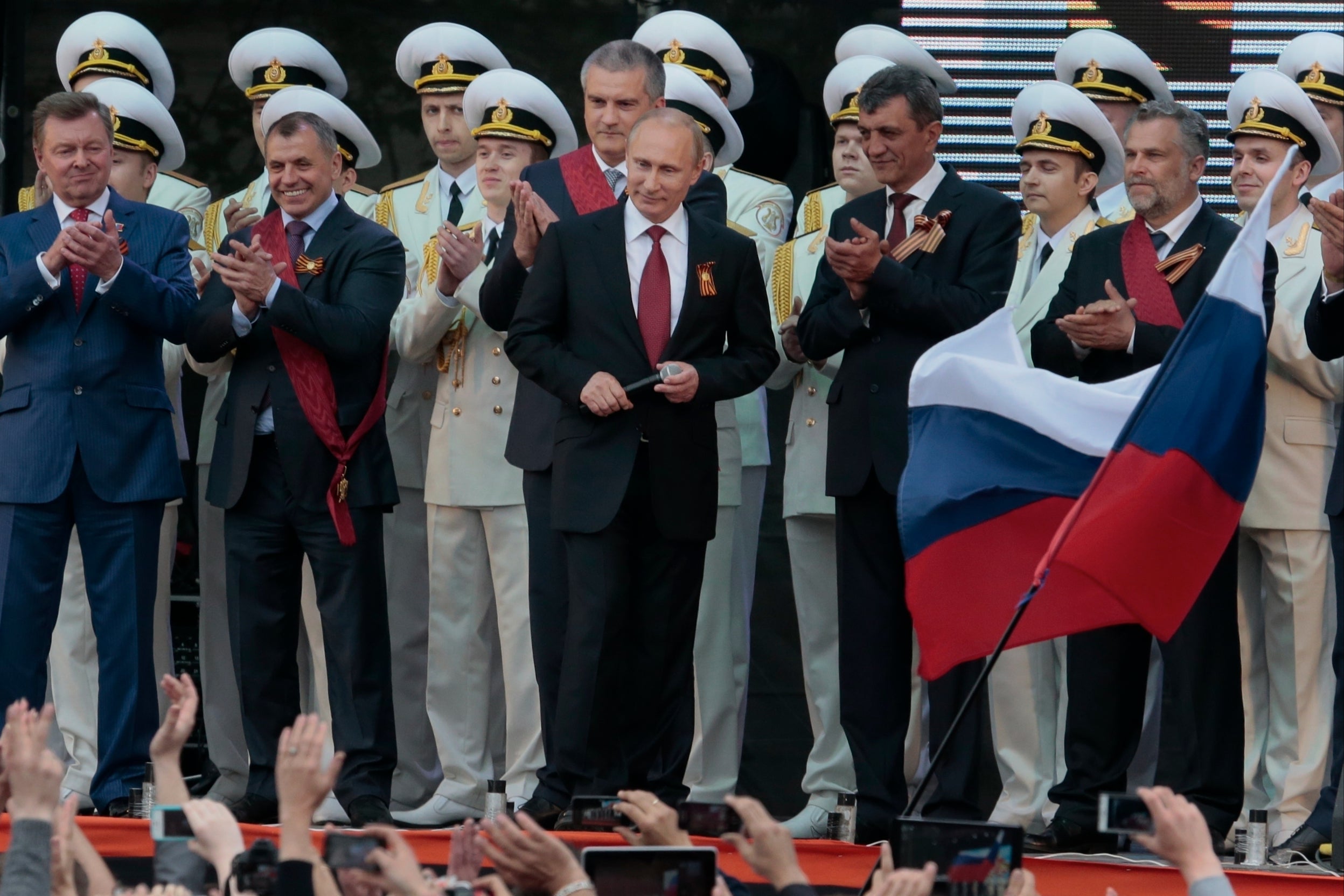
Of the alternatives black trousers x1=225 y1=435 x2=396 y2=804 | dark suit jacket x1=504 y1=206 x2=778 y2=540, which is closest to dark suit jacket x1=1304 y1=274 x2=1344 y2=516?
dark suit jacket x1=504 y1=206 x2=778 y2=540

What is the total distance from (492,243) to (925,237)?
147cm

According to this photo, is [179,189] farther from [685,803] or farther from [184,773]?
[685,803]

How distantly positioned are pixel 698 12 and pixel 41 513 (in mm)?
3007

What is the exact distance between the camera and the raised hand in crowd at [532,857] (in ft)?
11.1

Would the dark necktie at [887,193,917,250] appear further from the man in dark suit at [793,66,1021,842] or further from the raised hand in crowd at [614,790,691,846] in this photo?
the raised hand in crowd at [614,790,691,846]

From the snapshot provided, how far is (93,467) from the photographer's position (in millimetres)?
6441

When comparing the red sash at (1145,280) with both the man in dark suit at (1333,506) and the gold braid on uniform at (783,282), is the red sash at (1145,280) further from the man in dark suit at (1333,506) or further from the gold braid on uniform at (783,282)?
the gold braid on uniform at (783,282)

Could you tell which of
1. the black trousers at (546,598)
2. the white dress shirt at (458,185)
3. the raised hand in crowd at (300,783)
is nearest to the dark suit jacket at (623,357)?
the black trousers at (546,598)

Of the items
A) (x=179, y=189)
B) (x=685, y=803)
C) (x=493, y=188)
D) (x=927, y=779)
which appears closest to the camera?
(x=685, y=803)

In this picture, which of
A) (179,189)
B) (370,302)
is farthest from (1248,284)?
(179,189)

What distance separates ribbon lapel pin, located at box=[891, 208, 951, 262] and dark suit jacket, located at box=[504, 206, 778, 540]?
0.40 m

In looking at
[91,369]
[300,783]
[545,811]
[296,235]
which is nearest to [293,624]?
[91,369]

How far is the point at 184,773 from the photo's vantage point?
7.95 metres

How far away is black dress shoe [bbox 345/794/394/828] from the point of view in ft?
20.5
